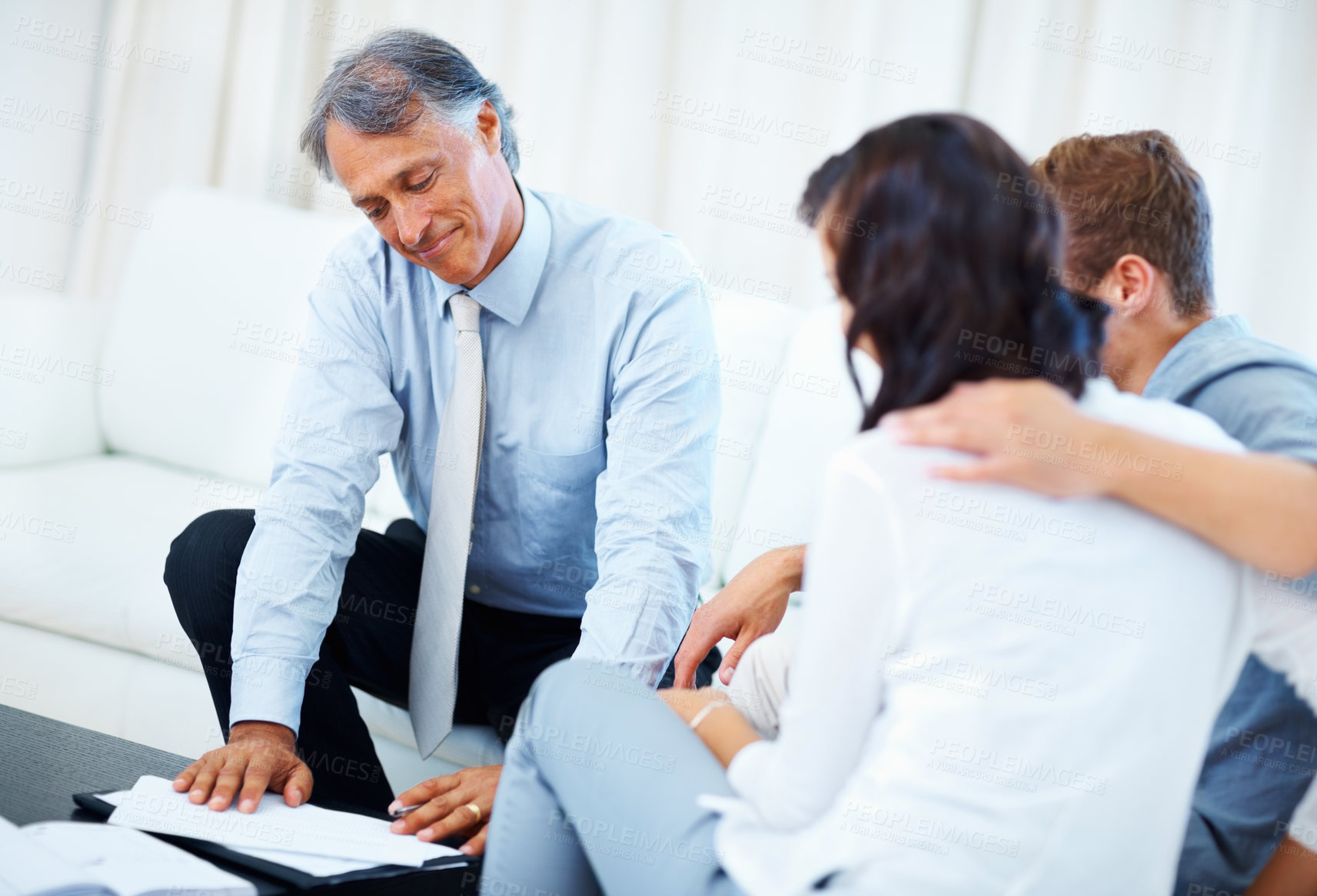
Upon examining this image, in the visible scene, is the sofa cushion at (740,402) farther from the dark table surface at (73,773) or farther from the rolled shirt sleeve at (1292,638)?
the rolled shirt sleeve at (1292,638)

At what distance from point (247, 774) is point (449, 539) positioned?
16.4 inches

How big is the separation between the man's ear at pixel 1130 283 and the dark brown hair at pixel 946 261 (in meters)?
0.32

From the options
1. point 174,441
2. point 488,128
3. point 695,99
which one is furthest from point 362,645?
point 695,99

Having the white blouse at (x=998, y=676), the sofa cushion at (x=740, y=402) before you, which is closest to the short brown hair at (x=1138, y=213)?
the white blouse at (x=998, y=676)

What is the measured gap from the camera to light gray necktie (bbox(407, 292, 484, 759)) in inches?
57.9

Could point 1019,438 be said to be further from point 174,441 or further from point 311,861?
point 174,441

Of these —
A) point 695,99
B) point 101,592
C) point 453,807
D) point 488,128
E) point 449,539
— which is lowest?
point 101,592

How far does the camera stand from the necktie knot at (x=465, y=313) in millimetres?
1518

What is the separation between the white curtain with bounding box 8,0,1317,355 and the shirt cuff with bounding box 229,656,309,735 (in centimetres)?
115

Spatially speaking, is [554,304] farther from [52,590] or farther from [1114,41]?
[1114,41]

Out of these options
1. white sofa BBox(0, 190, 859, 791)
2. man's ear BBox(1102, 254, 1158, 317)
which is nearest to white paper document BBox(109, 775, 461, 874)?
white sofa BBox(0, 190, 859, 791)

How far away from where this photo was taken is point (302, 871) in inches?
39.2

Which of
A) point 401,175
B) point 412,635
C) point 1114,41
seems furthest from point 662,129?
point 412,635

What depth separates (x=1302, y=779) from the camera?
1.05 metres
